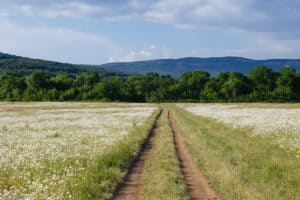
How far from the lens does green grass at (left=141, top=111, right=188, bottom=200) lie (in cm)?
1103

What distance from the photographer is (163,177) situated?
1303cm

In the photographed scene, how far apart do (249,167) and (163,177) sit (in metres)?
3.29

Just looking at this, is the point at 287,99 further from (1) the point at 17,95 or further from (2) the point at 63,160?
(2) the point at 63,160

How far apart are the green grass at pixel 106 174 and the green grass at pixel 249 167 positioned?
9.13 feet

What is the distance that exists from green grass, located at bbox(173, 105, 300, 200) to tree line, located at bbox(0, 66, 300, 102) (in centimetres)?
10990

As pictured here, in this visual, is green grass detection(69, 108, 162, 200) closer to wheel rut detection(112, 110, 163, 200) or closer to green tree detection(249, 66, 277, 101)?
wheel rut detection(112, 110, 163, 200)

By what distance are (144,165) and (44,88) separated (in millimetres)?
131250

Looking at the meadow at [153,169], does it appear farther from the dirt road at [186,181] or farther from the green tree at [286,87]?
the green tree at [286,87]

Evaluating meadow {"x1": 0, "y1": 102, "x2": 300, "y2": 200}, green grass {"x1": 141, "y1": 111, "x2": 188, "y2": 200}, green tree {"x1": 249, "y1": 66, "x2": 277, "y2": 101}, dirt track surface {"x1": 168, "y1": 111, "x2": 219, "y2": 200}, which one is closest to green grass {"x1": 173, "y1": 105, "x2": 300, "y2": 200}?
meadow {"x1": 0, "y1": 102, "x2": 300, "y2": 200}

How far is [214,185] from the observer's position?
39.9ft

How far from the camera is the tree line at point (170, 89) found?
13112cm

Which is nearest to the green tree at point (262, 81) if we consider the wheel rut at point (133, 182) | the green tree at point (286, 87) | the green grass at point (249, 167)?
the green tree at point (286, 87)

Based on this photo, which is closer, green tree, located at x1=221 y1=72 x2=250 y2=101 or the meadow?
the meadow

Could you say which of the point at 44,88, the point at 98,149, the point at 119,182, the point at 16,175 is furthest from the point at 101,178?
the point at 44,88
